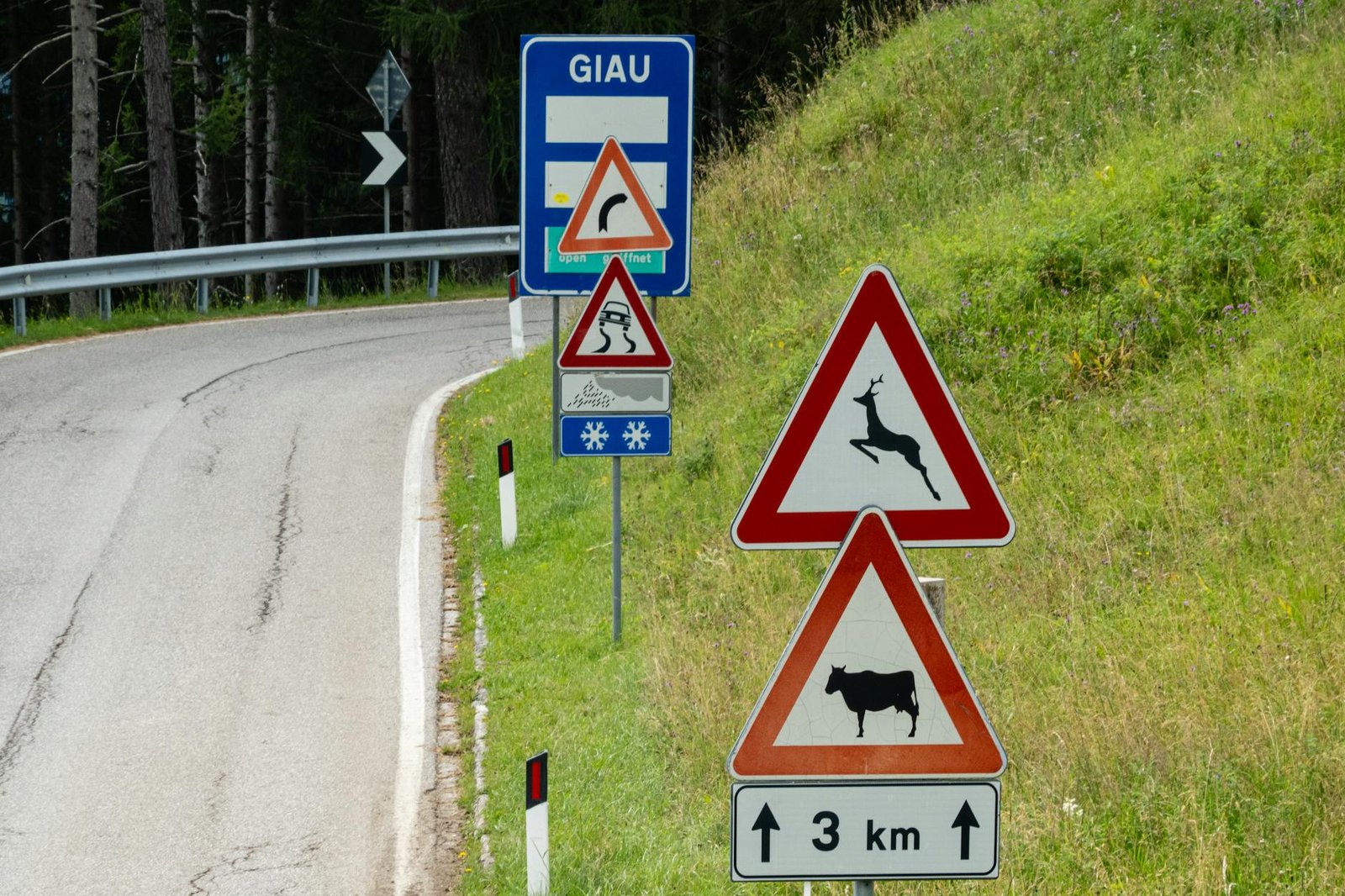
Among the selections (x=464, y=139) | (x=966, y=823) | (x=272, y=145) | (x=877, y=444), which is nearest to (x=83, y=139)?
(x=464, y=139)

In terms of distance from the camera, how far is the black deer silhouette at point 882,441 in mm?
3623

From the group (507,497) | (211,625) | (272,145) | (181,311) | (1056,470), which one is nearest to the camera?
(1056,470)

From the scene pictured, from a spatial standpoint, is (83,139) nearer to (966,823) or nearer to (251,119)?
(251,119)

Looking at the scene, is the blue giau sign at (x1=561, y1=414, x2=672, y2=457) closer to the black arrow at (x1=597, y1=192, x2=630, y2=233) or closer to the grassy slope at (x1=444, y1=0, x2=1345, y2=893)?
the grassy slope at (x1=444, y1=0, x2=1345, y2=893)

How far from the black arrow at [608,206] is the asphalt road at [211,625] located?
2828 millimetres

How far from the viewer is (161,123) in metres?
26.1

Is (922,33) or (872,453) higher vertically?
(922,33)

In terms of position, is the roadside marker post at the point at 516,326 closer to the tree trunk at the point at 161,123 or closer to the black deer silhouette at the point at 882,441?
the tree trunk at the point at 161,123

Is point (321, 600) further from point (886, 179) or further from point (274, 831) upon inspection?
point (886, 179)

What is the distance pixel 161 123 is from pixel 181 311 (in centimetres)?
679

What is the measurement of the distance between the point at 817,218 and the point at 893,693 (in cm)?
1104

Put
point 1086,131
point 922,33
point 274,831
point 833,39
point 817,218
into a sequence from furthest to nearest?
point 833,39, point 922,33, point 817,218, point 1086,131, point 274,831

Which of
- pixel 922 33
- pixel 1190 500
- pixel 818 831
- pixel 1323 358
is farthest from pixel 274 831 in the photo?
pixel 922 33

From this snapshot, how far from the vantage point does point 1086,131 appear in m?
12.9
